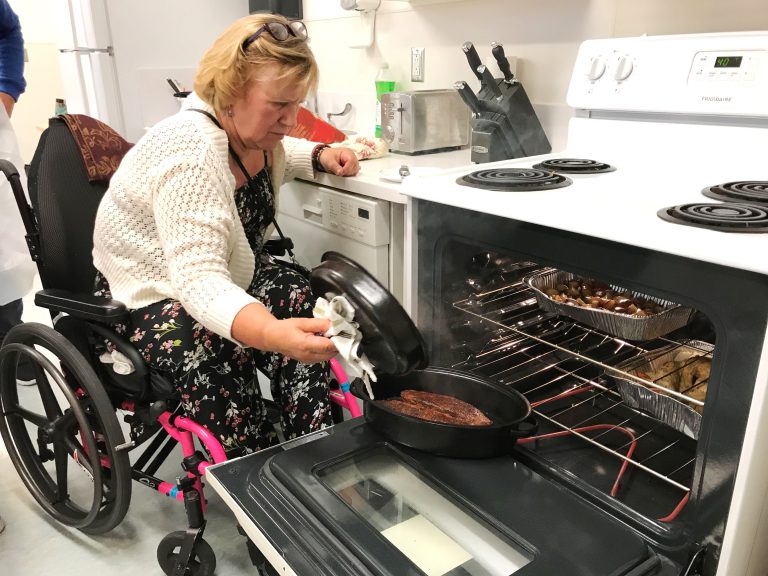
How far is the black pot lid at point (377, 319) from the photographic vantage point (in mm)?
846

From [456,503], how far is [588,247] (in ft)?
1.41

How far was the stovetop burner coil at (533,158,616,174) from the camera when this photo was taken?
4.13 feet

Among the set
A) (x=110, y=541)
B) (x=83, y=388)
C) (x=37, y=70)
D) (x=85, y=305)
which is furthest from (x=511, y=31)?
(x=37, y=70)

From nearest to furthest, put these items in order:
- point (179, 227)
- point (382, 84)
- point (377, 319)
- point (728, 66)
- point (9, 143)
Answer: point (377, 319), point (179, 227), point (728, 66), point (9, 143), point (382, 84)

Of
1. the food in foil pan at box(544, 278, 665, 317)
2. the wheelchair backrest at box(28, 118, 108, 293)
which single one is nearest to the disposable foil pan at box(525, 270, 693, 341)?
the food in foil pan at box(544, 278, 665, 317)

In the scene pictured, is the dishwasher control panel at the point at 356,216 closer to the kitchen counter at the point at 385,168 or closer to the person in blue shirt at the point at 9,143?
the kitchen counter at the point at 385,168

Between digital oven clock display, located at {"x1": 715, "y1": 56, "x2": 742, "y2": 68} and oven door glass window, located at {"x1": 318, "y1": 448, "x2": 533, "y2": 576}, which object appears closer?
oven door glass window, located at {"x1": 318, "y1": 448, "x2": 533, "y2": 576}

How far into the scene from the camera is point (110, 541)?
1544 millimetres

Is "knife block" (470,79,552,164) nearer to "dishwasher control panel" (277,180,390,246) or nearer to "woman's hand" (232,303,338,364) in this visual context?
"dishwasher control panel" (277,180,390,246)

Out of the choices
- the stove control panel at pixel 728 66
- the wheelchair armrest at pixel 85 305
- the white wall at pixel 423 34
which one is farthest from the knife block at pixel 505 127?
the wheelchair armrest at pixel 85 305

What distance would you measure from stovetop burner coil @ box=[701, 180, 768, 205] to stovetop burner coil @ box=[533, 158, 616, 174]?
8.5 inches

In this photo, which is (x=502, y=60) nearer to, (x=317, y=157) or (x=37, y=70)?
(x=317, y=157)

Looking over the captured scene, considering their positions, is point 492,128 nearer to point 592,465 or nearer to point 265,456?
point 592,465

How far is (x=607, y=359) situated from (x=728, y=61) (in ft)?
2.10
